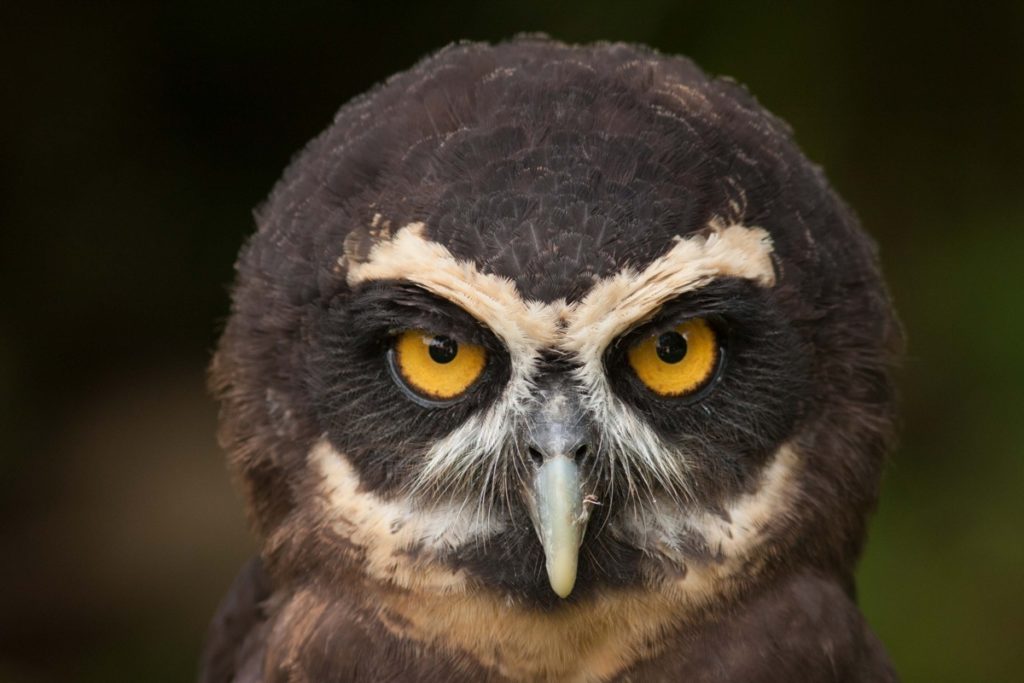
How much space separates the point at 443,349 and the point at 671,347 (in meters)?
0.40

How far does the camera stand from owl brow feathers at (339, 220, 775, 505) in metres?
2.19

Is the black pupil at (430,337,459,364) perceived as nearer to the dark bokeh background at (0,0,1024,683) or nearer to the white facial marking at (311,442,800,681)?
the white facial marking at (311,442,800,681)

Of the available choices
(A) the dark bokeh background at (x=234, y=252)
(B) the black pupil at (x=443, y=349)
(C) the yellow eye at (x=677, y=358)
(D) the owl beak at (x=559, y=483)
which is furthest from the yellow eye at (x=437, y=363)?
(A) the dark bokeh background at (x=234, y=252)

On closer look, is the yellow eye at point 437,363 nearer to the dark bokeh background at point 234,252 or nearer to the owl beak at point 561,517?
the owl beak at point 561,517

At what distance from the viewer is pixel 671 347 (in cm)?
230

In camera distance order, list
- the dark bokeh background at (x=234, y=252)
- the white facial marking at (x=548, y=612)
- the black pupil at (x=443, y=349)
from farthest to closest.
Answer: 1. the dark bokeh background at (x=234, y=252)
2. the white facial marking at (x=548, y=612)
3. the black pupil at (x=443, y=349)

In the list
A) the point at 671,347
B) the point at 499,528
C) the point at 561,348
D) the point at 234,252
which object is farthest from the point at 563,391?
the point at 234,252

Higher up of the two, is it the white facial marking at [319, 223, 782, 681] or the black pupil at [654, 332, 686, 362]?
the black pupil at [654, 332, 686, 362]

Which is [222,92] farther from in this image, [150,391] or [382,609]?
[382,609]

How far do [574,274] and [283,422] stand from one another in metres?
0.70

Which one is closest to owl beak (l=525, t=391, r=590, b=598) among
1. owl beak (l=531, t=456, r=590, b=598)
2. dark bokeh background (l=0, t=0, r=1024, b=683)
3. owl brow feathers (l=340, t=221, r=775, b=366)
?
owl beak (l=531, t=456, r=590, b=598)

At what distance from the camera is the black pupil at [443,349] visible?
230cm

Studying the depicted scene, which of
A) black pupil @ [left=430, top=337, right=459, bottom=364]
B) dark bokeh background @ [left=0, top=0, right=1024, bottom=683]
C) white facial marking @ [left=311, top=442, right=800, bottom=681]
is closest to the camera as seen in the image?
black pupil @ [left=430, top=337, right=459, bottom=364]

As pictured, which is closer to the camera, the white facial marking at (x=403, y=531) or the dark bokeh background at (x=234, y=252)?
the white facial marking at (x=403, y=531)
